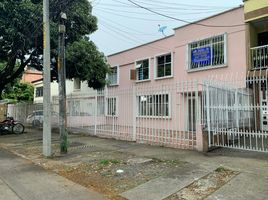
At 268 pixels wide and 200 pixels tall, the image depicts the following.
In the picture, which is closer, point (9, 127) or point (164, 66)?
point (9, 127)

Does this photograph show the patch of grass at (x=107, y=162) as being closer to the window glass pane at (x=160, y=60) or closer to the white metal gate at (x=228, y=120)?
the white metal gate at (x=228, y=120)

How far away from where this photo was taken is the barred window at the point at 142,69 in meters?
22.5

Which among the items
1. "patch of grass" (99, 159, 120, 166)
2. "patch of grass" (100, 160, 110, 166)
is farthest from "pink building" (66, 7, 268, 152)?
"patch of grass" (100, 160, 110, 166)

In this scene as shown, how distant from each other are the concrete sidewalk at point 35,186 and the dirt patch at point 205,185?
158cm

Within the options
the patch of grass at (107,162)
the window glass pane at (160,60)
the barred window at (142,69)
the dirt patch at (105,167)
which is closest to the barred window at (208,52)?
the window glass pane at (160,60)

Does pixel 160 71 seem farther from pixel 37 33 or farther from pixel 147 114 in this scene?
pixel 147 114

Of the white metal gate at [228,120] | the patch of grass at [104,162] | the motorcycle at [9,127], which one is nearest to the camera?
the patch of grass at [104,162]

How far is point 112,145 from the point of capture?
1318 centimetres

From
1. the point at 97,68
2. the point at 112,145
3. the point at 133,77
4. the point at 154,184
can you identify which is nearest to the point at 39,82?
the point at 133,77

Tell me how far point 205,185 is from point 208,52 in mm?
11891

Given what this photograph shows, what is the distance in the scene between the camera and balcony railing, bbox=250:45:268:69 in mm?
15375

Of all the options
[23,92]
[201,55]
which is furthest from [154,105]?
[23,92]

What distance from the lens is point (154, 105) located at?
42.1 ft

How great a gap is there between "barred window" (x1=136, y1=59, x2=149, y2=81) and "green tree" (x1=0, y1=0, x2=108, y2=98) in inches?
171
